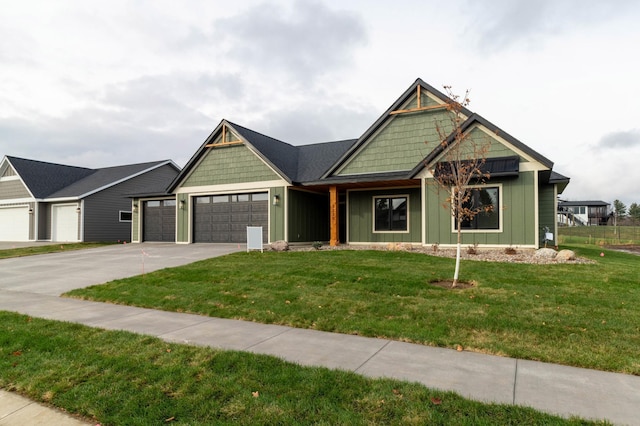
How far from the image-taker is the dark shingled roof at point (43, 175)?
28281mm

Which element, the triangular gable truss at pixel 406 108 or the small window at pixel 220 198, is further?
the small window at pixel 220 198

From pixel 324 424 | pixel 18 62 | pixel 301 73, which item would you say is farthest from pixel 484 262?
pixel 18 62

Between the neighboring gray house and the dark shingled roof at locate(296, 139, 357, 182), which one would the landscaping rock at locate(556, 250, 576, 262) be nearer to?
the dark shingled roof at locate(296, 139, 357, 182)

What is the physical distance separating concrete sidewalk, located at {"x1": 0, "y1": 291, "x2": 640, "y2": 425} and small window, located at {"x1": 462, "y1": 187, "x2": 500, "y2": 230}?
10.5 meters

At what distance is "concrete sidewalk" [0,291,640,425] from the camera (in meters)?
3.49

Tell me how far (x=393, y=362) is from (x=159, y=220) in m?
21.8

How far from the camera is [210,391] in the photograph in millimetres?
3660

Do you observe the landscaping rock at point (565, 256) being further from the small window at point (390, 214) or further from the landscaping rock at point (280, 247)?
the landscaping rock at point (280, 247)

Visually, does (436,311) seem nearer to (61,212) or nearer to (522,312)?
(522,312)

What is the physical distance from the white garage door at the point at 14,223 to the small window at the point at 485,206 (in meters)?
30.5

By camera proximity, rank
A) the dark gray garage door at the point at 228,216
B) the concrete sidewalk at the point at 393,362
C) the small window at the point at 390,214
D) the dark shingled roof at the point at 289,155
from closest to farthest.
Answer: the concrete sidewalk at the point at 393,362
the small window at the point at 390,214
the dark shingled roof at the point at 289,155
the dark gray garage door at the point at 228,216

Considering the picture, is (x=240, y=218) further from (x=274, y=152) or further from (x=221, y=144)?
(x=221, y=144)

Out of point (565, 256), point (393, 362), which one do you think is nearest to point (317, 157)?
point (565, 256)

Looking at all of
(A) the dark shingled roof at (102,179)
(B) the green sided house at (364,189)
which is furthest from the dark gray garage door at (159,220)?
(A) the dark shingled roof at (102,179)
